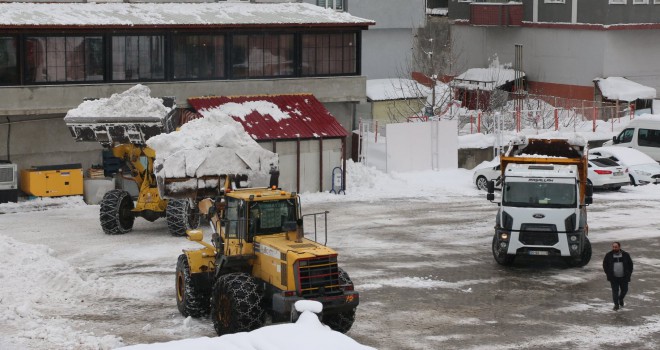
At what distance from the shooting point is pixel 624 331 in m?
24.8

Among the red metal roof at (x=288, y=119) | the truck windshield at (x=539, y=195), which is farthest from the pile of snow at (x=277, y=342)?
the red metal roof at (x=288, y=119)

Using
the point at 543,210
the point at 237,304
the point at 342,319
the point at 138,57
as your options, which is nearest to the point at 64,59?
the point at 138,57

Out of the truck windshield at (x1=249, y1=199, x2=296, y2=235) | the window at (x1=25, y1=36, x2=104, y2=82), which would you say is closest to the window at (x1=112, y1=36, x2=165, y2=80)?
the window at (x1=25, y1=36, x2=104, y2=82)

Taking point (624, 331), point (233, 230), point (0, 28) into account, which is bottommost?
point (624, 331)

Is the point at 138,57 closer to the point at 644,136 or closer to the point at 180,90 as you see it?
the point at 180,90

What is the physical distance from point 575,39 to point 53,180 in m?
31.6

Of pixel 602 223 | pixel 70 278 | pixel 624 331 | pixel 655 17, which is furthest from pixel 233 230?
pixel 655 17

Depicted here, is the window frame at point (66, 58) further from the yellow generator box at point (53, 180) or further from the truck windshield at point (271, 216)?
the truck windshield at point (271, 216)

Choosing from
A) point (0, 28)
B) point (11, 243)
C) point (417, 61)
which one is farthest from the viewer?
point (417, 61)

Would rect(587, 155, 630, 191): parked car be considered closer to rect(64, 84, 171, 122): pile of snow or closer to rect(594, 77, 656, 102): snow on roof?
rect(64, 84, 171, 122): pile of snow

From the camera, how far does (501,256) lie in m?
31.0

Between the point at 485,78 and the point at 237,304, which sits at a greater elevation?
the point at 485,78

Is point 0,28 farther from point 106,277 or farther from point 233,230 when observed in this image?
point 233,230

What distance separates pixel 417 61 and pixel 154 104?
3567 cm
